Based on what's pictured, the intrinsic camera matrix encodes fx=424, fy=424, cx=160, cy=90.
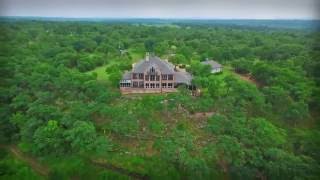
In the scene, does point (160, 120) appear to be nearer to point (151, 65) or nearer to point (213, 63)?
point (151, 65)

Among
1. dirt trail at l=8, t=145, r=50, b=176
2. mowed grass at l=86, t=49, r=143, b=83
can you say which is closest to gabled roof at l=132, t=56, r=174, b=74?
mowed grass at l=86, t=49, r=143, b=83

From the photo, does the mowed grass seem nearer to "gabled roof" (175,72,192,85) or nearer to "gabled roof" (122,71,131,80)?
"gabled roof" (122,71,131,80)

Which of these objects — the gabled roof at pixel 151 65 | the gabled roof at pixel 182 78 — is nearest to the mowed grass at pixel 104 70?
the gabled roof at pixel 151 65

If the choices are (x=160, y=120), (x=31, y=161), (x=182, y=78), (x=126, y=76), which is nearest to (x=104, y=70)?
(x=126, y=76)

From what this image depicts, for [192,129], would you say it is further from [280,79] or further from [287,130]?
[280,79]

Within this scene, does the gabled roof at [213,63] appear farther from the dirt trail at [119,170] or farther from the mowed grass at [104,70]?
the dirt trail at [119,170]
